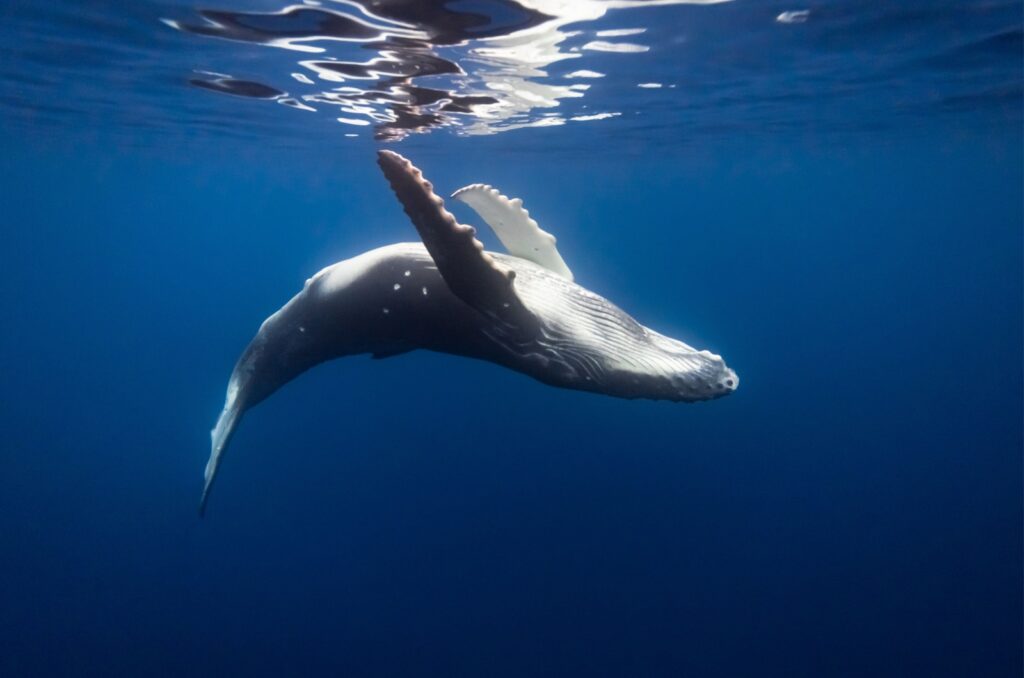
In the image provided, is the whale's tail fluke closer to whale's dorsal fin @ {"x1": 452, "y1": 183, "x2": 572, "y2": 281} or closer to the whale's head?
whale's dorsal fin @ {"x1": 452, "y1": 183, "x2": 572, "y2": 281}

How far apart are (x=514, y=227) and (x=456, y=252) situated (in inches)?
91.0

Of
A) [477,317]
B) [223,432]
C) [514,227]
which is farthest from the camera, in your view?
[223,432]

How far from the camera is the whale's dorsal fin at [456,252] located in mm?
3971

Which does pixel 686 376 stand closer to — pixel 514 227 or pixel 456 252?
pixel 456 252

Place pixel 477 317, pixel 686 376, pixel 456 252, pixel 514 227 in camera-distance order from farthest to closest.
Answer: pixel 514 227, pixel 477 317, pixel 686 376, pixel 456 252

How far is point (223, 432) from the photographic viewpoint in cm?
735

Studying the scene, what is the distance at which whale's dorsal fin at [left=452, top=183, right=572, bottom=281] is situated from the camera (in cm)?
631

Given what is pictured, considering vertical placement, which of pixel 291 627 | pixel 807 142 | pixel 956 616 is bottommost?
pixel 956 616

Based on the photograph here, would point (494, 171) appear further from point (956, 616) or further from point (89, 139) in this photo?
point (956, 616)

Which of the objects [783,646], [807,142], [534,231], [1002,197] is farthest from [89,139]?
[1002,197]

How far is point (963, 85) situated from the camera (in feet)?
60.1

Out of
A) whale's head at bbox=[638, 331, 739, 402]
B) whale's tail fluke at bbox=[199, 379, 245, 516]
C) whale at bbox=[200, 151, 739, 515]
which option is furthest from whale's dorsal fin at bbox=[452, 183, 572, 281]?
whale's tail fluke at bbox=[199, 379, 245, 516]

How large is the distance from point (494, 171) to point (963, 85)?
24745 millimetres

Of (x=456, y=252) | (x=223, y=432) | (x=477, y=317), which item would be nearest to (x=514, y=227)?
(x=477, y=317)
